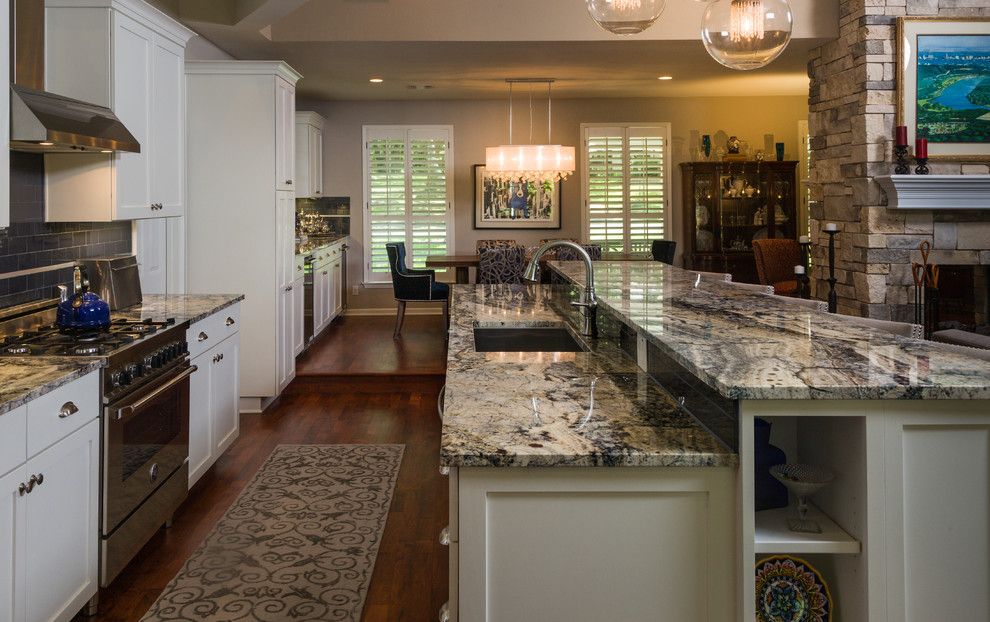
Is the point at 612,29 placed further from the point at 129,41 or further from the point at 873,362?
the point at 129,41

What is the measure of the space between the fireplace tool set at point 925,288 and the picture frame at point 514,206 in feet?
15.8

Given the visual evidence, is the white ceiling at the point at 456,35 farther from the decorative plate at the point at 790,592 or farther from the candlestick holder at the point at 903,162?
the decorative plate at the point at 790,592

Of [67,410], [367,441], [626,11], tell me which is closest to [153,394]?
[67,410]

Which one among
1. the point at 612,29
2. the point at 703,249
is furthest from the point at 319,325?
the point at 612,29

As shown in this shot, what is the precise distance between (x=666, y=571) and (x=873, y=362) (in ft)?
2.21

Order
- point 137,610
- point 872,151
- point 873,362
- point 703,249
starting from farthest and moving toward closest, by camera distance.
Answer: point 703,249 → point 872,151 → point 137,610 → point 873,362

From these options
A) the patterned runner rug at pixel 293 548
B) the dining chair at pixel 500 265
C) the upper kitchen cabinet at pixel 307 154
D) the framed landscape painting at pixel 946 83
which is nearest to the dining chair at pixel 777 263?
the dining chair at pixel 500 265

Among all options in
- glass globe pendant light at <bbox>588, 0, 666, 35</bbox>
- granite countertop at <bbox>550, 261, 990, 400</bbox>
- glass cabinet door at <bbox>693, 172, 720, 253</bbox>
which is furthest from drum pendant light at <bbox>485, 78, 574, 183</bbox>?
glass globe pendant light at <bbox>588, 0, 666, 35</bbox>

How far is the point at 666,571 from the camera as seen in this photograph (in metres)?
1.77

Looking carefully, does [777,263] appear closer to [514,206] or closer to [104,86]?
[514,206]

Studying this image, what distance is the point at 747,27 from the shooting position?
9.26 feet

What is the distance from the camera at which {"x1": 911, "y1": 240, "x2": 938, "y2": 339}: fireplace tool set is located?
5.70 metres

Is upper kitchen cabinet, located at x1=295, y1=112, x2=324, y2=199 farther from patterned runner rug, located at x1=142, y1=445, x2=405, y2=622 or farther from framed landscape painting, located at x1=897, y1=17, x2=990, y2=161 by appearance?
framed landscape painting, located at x1=897, y1=17, x2=990, y2=161

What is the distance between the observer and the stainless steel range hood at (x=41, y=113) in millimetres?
2920
